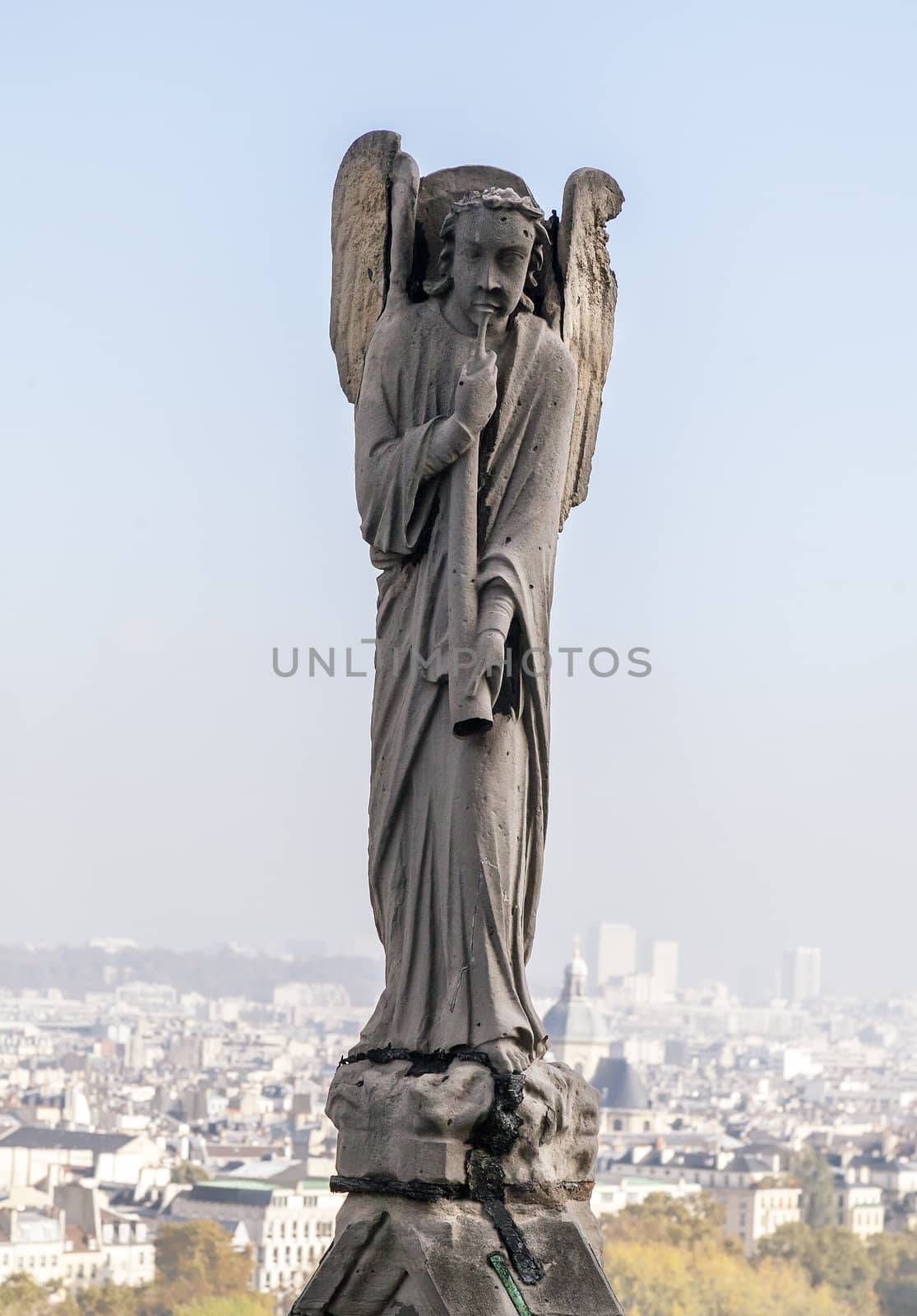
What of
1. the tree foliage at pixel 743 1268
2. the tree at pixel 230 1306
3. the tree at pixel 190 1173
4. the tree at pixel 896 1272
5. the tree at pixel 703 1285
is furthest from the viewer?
the tree at pixel 190 1173

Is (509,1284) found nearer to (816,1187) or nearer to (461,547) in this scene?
(461,547)

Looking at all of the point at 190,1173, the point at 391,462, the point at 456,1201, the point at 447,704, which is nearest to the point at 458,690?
the point at 447,704

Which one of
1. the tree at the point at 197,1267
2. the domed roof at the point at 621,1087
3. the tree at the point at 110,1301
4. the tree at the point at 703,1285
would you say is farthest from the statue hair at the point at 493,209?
the domed roof at the point at 621,1087

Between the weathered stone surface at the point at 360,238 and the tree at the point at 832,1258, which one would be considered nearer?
the weathered stone surface at the point at 360,238

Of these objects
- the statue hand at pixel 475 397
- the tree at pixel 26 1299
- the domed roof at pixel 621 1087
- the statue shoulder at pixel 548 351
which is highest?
the statue shoulder at pixel 548 351

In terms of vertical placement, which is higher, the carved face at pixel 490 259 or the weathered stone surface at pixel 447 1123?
the carved face at pixel 490 259

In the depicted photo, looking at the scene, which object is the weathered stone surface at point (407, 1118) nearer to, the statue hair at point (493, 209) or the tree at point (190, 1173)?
the statue hair at point (493, 209)
